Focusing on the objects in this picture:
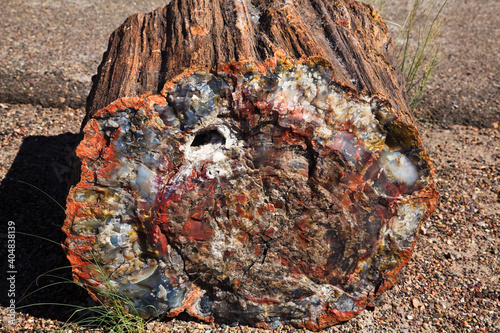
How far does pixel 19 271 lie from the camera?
2.37 metres

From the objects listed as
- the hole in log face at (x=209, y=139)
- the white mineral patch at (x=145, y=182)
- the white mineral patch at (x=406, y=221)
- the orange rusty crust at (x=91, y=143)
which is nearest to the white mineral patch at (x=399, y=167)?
the white mineral patch at (x=406, y=221)

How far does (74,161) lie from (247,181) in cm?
75

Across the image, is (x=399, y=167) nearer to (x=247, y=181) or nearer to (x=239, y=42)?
(x=247, y=181)

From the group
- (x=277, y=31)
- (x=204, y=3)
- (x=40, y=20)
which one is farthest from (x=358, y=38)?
(x=40, y=20)

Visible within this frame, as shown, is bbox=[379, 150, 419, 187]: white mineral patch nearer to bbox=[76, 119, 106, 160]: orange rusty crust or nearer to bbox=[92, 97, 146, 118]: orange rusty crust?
bbox=[92, 97, 146, 118]: orange rusty crust

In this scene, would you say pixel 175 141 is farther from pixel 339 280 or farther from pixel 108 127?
pixel 339 280

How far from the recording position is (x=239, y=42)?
199cm

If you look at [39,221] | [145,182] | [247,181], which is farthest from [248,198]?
[39,221]

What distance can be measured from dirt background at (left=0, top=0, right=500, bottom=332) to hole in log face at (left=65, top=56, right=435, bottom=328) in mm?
210

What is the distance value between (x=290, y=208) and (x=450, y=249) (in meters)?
1.21

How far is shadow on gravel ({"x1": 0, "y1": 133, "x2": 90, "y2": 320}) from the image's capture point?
7.31 ft

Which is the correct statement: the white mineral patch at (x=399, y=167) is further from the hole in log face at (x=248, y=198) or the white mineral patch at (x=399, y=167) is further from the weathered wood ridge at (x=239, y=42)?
the weathered wood ridge at (x=239, y=42)

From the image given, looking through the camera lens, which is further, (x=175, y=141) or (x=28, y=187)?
(x=28, y=187)

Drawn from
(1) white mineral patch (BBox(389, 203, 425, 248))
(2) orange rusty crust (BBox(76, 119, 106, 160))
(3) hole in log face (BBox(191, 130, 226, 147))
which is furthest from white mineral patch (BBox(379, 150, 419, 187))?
(2) orange rusty crust (BBox(76, 119, 106, 160))
